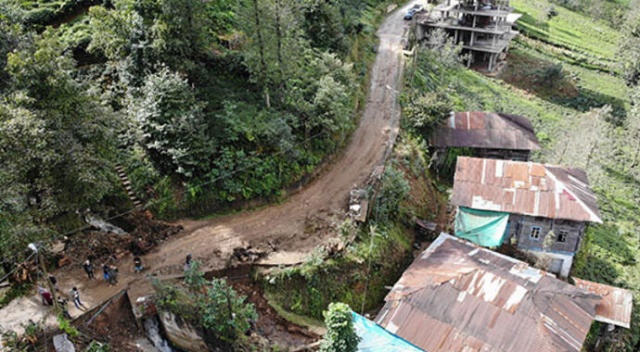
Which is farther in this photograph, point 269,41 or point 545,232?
point 269,41

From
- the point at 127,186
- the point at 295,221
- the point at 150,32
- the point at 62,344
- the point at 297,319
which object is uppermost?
the point at 150,32

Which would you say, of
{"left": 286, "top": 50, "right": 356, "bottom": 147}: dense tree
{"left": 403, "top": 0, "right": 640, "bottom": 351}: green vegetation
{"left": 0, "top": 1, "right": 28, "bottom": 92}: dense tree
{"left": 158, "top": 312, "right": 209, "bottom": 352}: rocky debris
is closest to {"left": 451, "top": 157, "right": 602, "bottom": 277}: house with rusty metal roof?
{"left": 403, "top": 0, "right": 640, "bottom": 351}: green vegetation

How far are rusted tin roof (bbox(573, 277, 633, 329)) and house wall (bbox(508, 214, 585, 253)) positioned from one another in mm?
2658

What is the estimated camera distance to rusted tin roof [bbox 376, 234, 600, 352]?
958 inches

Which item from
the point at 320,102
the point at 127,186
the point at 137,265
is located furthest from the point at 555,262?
the point at 127,186

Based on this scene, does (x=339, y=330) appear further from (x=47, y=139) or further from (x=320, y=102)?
(x=320, y=102)

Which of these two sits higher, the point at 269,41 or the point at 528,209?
the point at 269,41

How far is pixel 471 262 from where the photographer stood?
28.6m

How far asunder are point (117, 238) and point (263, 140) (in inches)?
435

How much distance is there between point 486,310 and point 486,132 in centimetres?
1972

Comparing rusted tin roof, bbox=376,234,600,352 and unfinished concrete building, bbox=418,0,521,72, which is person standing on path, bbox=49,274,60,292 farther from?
unfinished concrete building, bbox=418,0,521,72

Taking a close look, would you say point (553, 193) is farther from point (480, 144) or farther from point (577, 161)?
point (577, 161)

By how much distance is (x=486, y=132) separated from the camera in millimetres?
40969

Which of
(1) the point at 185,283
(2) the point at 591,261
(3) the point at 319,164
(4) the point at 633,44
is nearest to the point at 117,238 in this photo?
(1) the point at 185,283
